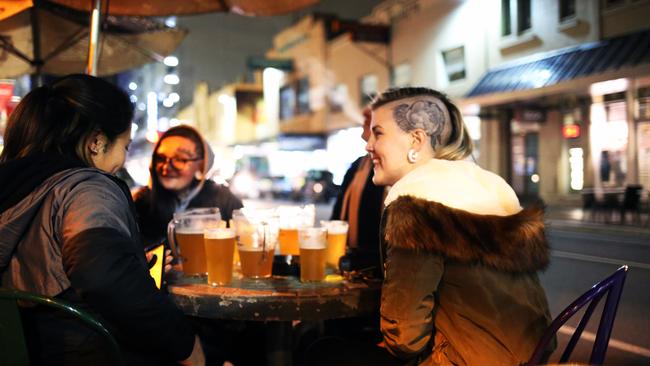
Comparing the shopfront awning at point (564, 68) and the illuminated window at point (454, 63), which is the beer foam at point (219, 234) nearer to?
the shopfront awning at point (564, 68)

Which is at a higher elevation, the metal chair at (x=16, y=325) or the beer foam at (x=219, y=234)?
the beer foam at (x=219, y=234)

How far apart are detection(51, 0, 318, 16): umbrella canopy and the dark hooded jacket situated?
238 cm

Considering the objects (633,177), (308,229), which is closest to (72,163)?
(308,229)

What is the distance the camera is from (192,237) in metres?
2.58

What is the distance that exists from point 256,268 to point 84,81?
1173 millimetres

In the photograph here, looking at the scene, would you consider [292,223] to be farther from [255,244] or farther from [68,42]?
[68,42]

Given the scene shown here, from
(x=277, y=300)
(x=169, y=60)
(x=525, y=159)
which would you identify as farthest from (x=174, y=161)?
(x=525, y=159)

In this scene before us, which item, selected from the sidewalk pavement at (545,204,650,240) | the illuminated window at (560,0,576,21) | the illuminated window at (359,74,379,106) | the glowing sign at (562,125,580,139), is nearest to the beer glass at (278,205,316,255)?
the sidewalk pavement at (545,204,650,240)

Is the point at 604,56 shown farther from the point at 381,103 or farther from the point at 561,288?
the point at 381,103

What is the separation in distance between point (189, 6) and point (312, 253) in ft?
8.19

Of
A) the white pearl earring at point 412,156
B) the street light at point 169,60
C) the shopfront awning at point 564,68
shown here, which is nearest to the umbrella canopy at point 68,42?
the street light at point 169,60

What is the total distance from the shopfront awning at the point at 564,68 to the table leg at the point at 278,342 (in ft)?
44.5

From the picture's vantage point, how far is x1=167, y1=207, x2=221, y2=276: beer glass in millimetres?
2586

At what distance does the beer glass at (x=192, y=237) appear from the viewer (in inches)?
102
